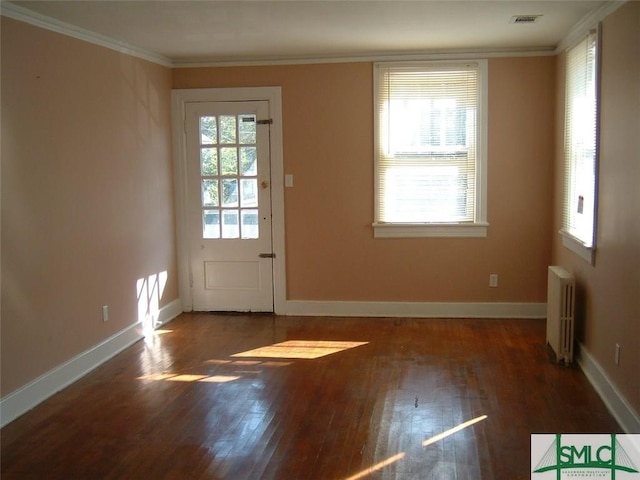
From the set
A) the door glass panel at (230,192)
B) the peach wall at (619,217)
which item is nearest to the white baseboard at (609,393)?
the peach wall at (619,217)

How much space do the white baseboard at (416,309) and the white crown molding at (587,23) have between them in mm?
2193

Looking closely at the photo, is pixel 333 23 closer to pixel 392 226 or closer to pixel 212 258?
pixel 392 226

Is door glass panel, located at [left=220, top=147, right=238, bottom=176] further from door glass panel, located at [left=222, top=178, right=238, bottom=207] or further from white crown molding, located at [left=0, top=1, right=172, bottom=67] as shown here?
white crown molding, located at [left=0, top=1, right=172, bottom=67]

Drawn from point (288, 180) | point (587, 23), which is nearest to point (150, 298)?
point (288, 180)

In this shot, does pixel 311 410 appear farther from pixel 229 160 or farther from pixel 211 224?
pixel 229 160

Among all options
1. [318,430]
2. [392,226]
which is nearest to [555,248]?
[392,226]

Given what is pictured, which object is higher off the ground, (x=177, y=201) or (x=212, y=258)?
(x=177, y=201)

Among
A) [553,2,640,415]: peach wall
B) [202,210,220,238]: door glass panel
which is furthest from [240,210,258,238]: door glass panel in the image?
[553,2,640,415]: peach wall

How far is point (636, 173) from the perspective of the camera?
3.39 metres

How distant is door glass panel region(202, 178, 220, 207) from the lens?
610 centimetres

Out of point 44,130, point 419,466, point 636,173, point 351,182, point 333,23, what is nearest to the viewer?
point 419,466

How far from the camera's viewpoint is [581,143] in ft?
15.4

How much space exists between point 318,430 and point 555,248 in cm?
299

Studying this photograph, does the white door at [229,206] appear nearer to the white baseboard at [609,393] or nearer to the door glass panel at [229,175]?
the door glass panel at [229,175]
